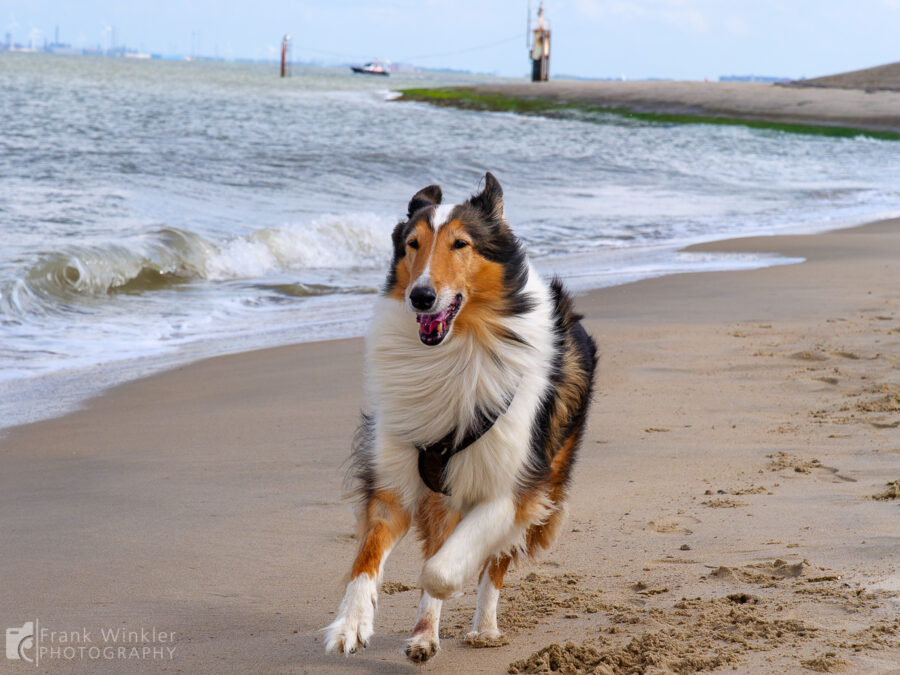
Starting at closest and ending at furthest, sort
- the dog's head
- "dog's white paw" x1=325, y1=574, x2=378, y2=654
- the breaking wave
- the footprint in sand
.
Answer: "dog's white paw" x1=325, y1=574, x2=378, y2=654 < the dog's head < the footprint in sand < the breaking wave

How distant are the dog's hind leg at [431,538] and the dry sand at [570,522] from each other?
102mm

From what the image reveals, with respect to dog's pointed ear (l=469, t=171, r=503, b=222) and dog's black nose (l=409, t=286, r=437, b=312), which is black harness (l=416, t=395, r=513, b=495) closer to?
dog's black nose (l=409, t=286, r=437, b=312)

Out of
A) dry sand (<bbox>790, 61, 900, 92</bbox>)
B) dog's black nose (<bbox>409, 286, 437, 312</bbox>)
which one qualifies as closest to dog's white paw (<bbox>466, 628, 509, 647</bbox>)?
dog's black nose (<bbox>409, 286, 437, 312</bbox>)

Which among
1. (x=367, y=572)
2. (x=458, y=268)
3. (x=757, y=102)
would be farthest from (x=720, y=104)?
(x=367, y=572)

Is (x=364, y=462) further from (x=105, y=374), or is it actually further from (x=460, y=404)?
(x=105, y=374)

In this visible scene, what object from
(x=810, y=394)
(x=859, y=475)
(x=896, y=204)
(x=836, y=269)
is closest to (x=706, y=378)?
(x=810, y=394)

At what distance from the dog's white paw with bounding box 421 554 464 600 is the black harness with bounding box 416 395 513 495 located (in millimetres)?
292

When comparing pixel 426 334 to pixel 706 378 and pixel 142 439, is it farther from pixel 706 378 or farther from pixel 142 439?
pixel 706 378

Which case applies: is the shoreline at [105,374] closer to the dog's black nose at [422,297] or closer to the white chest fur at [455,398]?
the white chest fur at [455,398]

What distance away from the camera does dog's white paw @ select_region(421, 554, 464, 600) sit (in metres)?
2.73

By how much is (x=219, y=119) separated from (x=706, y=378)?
28.3m


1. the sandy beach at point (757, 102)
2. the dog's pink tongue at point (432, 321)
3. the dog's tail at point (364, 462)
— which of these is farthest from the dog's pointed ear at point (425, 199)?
the sandy beach at point (757, 102)

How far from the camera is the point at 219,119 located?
3138 centimetres

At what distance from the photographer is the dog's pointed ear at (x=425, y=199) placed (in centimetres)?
329
